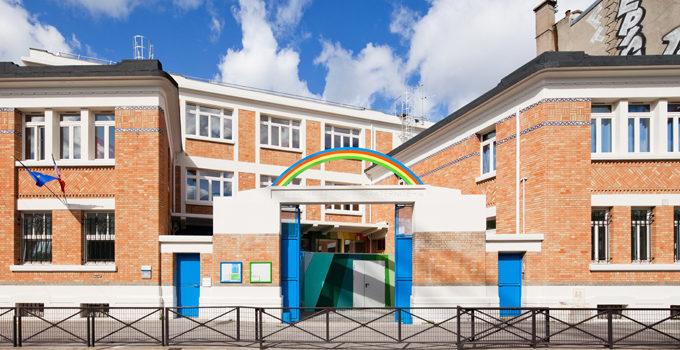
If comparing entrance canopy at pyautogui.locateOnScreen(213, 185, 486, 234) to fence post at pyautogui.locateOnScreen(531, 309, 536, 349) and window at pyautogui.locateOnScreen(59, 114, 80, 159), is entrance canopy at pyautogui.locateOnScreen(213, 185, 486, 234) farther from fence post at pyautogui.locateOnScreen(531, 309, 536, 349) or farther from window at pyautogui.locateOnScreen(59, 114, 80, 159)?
window at pyautogui.locateOnScreen(59, 114, 80, 159)

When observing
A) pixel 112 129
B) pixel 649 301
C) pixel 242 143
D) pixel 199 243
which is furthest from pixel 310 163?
pixel 242 143

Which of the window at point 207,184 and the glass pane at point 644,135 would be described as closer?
the glass pane at point 644,135

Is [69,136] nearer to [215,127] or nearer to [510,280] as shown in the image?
[215,127]

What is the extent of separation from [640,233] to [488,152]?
5464 millimetres

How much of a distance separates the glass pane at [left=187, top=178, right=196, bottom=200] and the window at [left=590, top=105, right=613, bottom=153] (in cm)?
1788

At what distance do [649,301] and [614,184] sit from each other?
3.32 meters

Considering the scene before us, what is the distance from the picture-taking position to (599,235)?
44.6ft

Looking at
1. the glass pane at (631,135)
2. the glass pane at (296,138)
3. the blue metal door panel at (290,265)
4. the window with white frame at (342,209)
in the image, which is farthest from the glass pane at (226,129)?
the glass pane at (631,135)

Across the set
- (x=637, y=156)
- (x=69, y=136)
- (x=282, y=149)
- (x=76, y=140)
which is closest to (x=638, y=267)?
(x=637, y=156)

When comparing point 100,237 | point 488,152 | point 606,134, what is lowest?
point 100,237

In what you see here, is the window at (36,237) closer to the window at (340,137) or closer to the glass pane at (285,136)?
the glass pane at (285,136)

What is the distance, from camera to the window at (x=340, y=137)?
28250 millimetres

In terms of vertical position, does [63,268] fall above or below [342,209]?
below

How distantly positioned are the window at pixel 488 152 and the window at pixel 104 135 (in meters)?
12.7
